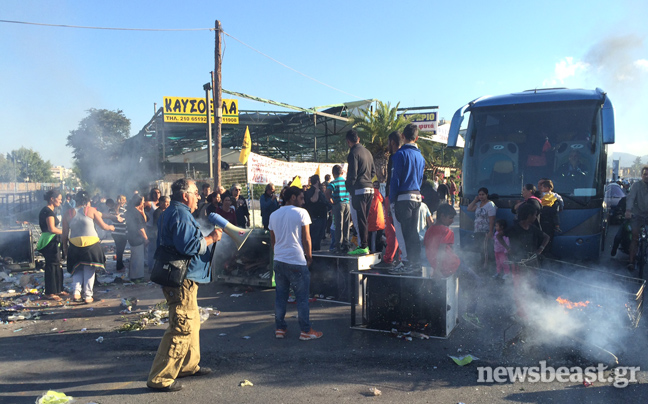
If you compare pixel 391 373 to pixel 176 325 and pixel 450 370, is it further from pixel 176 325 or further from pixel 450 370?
pixel 176 325

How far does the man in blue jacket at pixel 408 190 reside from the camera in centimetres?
605

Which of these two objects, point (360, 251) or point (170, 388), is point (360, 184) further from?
point (170, 388)

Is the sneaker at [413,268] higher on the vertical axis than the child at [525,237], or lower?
lower

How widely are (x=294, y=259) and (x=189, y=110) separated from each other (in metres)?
19.5

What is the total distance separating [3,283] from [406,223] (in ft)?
30.0

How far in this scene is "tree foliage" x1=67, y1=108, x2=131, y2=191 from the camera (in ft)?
119

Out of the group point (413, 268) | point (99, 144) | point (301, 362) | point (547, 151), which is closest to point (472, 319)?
point (413, 268)

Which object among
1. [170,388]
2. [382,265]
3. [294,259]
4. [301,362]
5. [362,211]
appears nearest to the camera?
[170,388]

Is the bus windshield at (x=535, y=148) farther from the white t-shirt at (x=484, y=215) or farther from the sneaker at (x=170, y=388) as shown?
the sneaker at (x=170, y=388)

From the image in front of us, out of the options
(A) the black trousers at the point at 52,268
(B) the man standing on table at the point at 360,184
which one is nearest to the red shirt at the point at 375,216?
(B) the man standing on table at the point at 360,184

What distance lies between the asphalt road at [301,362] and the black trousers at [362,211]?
4.34 ft

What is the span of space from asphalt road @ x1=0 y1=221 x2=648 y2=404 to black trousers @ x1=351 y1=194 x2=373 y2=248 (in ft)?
4.34

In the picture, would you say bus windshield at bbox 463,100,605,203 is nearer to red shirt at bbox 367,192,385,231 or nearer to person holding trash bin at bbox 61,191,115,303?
red shirt at bbox 367,192,385,231

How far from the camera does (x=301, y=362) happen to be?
4.85m
